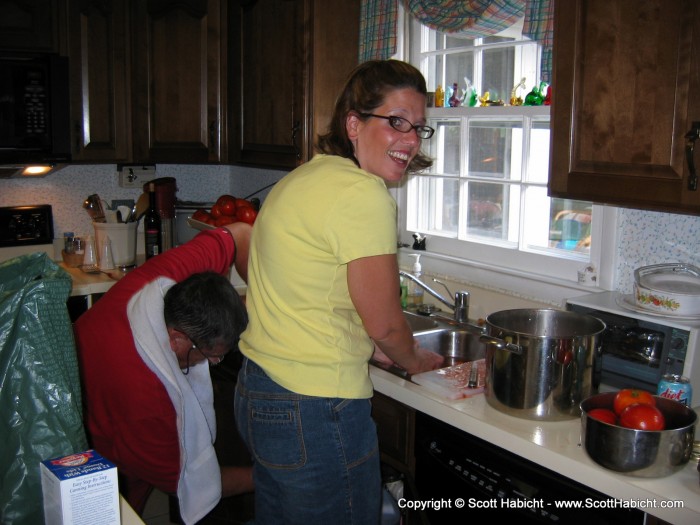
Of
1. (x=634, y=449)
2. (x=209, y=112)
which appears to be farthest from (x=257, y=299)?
(x=209, y=112)

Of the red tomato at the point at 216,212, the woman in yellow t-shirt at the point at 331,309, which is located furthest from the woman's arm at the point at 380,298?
the red tomato at the point at 216,212

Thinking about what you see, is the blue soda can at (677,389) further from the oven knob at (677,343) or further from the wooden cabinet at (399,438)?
the wooden cabinet at (399,438)

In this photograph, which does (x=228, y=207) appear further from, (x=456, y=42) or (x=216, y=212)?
(x=456, y=42)

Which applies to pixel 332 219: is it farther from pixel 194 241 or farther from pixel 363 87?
pixel 194 241

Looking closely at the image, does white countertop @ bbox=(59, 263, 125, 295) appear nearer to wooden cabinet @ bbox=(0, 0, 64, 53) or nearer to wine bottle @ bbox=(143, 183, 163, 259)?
wine bottle @ bbox=(143, 183, 163, 259)

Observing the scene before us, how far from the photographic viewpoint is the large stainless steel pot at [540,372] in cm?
156

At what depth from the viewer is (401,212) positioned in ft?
9.27

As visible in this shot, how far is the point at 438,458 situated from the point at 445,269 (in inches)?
35.3

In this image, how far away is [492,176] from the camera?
247 centimetres

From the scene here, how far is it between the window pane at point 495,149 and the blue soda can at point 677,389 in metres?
0.98

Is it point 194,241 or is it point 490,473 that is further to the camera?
point 194,241

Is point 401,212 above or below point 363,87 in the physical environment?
below

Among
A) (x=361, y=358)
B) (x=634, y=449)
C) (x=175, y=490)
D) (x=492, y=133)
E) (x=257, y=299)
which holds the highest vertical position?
(x=492, y=133)

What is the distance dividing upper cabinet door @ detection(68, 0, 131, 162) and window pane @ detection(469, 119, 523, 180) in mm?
1513
